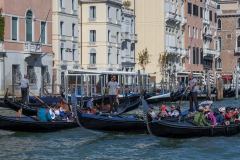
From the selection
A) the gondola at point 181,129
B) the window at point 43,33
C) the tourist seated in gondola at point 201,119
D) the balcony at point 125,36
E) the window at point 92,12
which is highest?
the window at point 92,12

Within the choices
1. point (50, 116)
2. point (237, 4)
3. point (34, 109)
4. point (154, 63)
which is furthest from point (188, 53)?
point (50, 116)

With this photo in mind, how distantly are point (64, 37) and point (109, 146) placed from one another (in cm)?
1949

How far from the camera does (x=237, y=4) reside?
59.5m

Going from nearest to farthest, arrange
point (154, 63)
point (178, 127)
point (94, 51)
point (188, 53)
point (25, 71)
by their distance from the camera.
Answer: point (178, 127)
point (25, 71)
point (94, 51)
point (154, 63)
point (188, 53)

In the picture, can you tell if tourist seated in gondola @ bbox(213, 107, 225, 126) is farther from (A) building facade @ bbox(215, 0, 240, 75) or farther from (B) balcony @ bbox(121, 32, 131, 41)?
(A) building facade @ bbox(215, 0, 240, 75)

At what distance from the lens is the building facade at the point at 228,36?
59344 mm

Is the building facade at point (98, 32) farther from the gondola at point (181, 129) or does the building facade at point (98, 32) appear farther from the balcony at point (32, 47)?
the gondola at point (181, 129)

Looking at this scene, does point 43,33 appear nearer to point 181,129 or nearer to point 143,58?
point 143,58

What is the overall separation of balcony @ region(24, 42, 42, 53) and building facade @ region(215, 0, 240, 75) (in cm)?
2986

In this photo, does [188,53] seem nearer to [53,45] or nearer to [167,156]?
[53,45]

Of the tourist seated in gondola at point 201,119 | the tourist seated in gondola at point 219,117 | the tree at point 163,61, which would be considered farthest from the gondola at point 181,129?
the tree at point 163,61

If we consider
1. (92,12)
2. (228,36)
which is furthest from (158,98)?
(228,36)

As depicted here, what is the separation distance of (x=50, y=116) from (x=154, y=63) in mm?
27289

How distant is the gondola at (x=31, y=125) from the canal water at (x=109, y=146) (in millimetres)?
159
